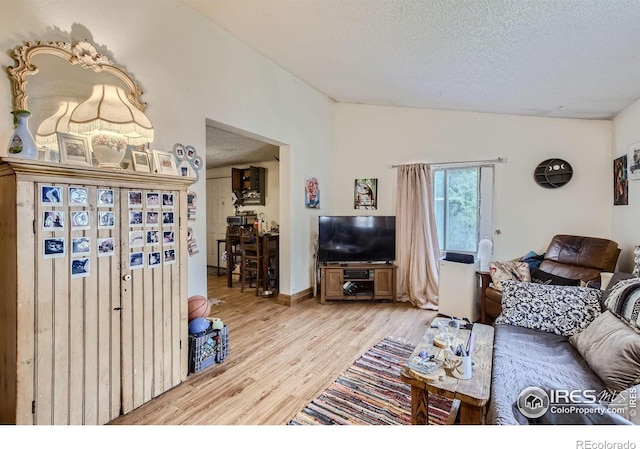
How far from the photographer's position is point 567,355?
1695mm

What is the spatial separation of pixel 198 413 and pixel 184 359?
43 centimetres

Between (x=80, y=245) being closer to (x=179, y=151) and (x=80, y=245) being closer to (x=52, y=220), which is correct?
(x=52, y=220)

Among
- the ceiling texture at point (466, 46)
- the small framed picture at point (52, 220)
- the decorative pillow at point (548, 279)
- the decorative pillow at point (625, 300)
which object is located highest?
the ceiling texture at point (466, 46)

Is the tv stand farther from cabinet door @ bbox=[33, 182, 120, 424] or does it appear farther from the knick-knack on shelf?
the knick-knack on shelf

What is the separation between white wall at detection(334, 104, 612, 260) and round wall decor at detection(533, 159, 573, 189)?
6 cm

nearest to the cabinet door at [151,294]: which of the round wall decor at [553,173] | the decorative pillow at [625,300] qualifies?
the decorative pillow at [625,300]

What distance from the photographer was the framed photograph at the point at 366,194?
4.41 meters

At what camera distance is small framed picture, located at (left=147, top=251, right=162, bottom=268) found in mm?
1871

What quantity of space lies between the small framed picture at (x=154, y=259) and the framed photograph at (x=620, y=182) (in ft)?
14.0

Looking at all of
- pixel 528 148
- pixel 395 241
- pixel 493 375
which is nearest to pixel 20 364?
pixel 493 375

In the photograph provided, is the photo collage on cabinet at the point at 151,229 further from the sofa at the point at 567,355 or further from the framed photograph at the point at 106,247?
the sofa at the point at 567,355

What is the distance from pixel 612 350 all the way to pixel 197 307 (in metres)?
2.63

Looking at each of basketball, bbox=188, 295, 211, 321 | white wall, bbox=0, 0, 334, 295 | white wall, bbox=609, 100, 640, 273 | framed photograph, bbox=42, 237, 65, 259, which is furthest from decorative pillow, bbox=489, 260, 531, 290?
framed photograph, bbox=42, 237, 65, 259
